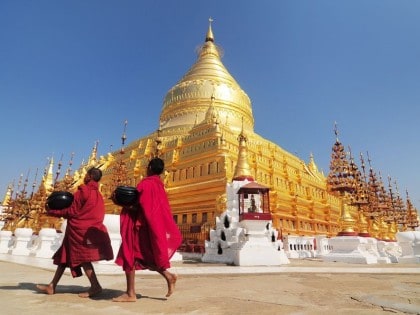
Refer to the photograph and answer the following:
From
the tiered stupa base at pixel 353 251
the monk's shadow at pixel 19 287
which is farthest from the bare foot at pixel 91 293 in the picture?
the tiered stupa base at pixel 353 251

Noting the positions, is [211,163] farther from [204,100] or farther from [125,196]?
[125,196]

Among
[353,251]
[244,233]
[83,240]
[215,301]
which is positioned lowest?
[215,301]

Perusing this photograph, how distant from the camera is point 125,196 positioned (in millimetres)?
3838

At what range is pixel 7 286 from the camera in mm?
4621

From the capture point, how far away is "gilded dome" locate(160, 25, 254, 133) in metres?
31.6

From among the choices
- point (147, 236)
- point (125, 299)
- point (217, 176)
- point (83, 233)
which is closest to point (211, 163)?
point (217, 176)

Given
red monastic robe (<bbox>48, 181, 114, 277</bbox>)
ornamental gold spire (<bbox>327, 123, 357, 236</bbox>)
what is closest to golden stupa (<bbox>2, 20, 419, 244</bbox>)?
ornamental gold spire (<bbox>327, 123, 357, 236</bbox>)

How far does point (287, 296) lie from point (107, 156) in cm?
3254

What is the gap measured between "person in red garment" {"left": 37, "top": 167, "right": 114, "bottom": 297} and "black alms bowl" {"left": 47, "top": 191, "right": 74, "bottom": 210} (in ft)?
0.18

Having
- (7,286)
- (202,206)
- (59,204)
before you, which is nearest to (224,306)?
(59,204)

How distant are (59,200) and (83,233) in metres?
0.56

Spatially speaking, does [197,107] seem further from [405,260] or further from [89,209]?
[89,209]

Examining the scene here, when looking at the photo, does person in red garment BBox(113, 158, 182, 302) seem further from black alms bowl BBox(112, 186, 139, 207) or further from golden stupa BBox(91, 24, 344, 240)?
golden stupa BBox(91, 24, 344, 240)

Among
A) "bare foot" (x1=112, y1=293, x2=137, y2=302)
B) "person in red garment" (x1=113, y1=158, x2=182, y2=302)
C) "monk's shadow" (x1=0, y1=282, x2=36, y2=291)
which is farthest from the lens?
"monk's shadow" (x1=0, y1=282, x2=36, y2=291)
